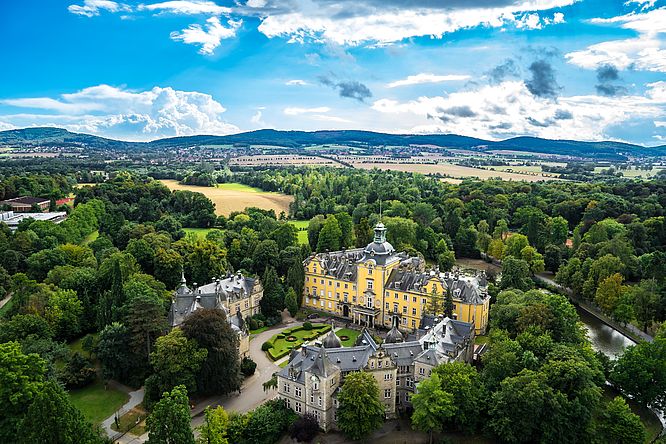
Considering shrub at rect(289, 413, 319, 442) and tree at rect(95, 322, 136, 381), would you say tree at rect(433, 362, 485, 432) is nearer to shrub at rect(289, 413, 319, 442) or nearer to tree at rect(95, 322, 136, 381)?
shrub at rect(289, 413, 319, 442)

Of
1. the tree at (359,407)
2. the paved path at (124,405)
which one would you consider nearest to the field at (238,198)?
the paved path at (124,405)

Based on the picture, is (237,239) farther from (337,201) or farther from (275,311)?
(337,201)

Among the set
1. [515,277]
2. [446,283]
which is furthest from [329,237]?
[446,283]

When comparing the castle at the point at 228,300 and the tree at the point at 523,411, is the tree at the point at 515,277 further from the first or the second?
the castle at the point at 228,300

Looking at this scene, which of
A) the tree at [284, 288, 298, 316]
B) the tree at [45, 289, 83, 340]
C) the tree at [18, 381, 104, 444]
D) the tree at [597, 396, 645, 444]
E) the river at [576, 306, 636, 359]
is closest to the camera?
the tree at [18, 381, 104, 444]

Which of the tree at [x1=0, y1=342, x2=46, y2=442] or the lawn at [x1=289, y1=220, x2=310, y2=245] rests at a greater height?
the tree at [x1=0, y1=342, x2=46, y2=442]

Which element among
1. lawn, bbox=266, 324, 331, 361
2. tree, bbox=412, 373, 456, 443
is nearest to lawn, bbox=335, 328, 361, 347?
lawn, bbox=266, 324, 331, 361
